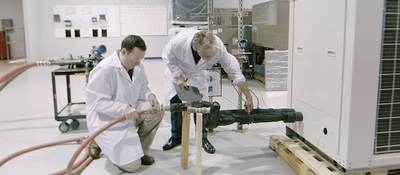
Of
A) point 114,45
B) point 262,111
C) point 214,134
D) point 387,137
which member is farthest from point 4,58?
point 387,137

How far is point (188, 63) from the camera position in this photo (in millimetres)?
3074

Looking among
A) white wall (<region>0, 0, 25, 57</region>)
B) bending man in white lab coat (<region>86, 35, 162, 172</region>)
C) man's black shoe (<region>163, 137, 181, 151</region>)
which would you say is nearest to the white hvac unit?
bending man in white lab coat (<region>86, 35, 162, 172</region>)

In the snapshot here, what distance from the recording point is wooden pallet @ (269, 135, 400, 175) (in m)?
2.25

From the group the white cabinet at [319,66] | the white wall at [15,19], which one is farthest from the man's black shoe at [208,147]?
the white wall at [15,19]

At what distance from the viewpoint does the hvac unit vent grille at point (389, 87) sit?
204cm

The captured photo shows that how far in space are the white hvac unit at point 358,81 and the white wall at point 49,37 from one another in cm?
848

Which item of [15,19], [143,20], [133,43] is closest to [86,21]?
[143,20]

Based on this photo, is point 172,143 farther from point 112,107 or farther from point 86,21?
point 86,21

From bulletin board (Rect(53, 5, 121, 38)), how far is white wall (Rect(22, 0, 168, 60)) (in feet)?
0.38

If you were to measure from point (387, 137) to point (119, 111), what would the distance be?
1.75m

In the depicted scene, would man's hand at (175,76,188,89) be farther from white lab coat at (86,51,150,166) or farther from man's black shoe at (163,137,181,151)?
man's black shoe at (163,137,181,151)

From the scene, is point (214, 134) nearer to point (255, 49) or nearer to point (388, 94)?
point (388, 94)

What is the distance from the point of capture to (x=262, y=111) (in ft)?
9.11

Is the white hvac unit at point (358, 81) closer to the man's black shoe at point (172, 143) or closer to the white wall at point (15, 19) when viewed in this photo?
the man's black shoe at point (172, 143)
